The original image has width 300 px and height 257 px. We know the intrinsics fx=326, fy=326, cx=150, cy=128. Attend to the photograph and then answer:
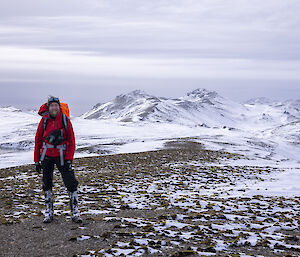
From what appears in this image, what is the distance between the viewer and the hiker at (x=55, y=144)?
1094 cm

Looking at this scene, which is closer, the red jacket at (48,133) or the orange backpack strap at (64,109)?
the red jacket at (48,133)

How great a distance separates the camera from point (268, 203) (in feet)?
52.0

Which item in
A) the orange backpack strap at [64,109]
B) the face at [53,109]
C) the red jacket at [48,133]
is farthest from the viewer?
the orange backpack strap at [64,109]

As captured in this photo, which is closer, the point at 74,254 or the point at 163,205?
the point at 74,254

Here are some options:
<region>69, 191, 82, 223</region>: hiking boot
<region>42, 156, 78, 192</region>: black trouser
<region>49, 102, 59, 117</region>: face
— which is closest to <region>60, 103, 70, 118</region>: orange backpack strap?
<region>49, 102, 59, 117</region>: face

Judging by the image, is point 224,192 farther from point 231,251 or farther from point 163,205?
point 231,251

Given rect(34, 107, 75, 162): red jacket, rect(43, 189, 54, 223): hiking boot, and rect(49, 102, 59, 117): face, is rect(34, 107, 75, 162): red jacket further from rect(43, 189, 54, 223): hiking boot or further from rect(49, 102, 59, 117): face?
rect(43, 189, 54, 223): hiking boot

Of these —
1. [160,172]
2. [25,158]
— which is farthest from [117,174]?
[25,158]

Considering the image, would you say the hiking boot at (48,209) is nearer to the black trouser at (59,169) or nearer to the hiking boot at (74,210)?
the black trouser at (59,169)

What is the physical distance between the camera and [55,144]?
35.9ft

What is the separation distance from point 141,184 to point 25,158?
25071 mm

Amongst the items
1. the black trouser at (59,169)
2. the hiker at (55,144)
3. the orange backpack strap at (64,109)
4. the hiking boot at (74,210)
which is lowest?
the hiking boot at (74,210)

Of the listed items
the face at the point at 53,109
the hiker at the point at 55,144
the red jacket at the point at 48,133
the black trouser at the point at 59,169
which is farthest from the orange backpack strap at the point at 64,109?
the black trouser at the point at 59,169

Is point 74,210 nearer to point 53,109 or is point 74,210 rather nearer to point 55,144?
point 55,144
